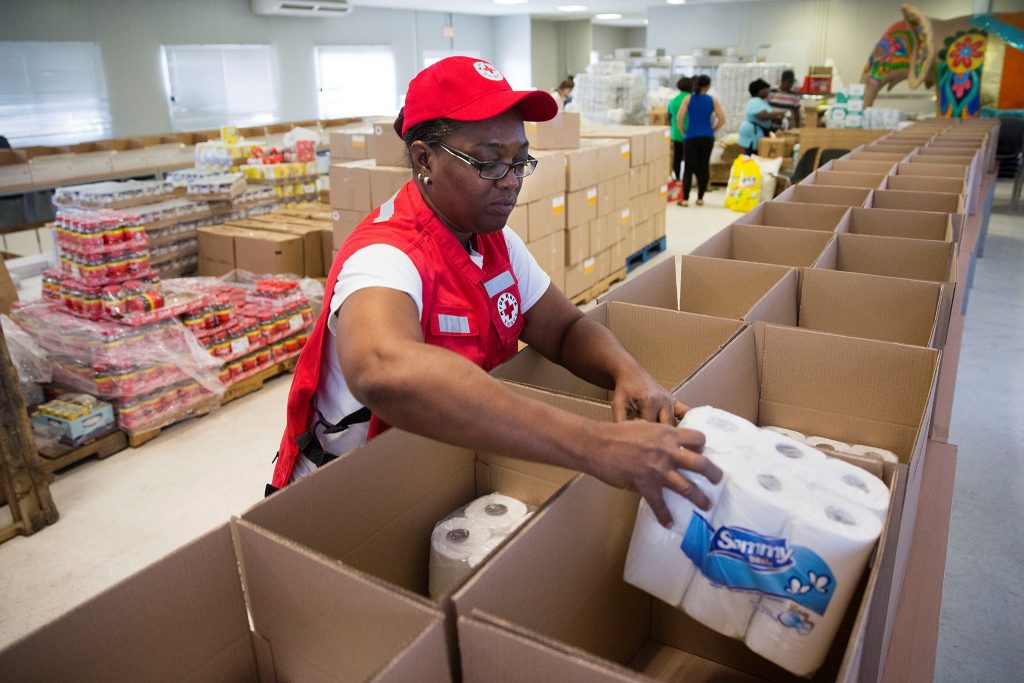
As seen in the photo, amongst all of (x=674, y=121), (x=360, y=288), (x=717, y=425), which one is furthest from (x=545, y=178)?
(x=674, y=121)

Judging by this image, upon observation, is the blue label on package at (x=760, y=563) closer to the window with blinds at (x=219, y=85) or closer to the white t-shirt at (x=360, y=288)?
the white t-shirt at (x=360, y=288)

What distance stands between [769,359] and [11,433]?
109 inches

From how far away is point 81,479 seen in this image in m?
3.33

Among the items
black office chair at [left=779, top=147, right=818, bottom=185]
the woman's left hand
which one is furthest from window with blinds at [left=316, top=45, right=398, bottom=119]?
the woman's left hand

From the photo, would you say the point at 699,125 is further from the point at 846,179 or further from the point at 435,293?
A: the point at 435,293

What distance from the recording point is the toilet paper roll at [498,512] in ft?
4.65

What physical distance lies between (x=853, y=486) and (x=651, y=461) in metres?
0.28

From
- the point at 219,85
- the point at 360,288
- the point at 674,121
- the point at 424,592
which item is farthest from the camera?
the point at 219,85

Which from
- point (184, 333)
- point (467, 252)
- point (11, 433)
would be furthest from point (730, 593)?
point (184, 333)

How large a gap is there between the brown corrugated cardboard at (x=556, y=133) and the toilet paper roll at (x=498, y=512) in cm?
383

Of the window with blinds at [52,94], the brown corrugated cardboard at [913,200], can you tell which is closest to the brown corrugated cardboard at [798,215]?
the brown corrugated cardboard at [913,200]

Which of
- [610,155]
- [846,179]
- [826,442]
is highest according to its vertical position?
[610,155]

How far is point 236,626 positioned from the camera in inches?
40.8

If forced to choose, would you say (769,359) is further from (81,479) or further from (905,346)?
(81,479)
